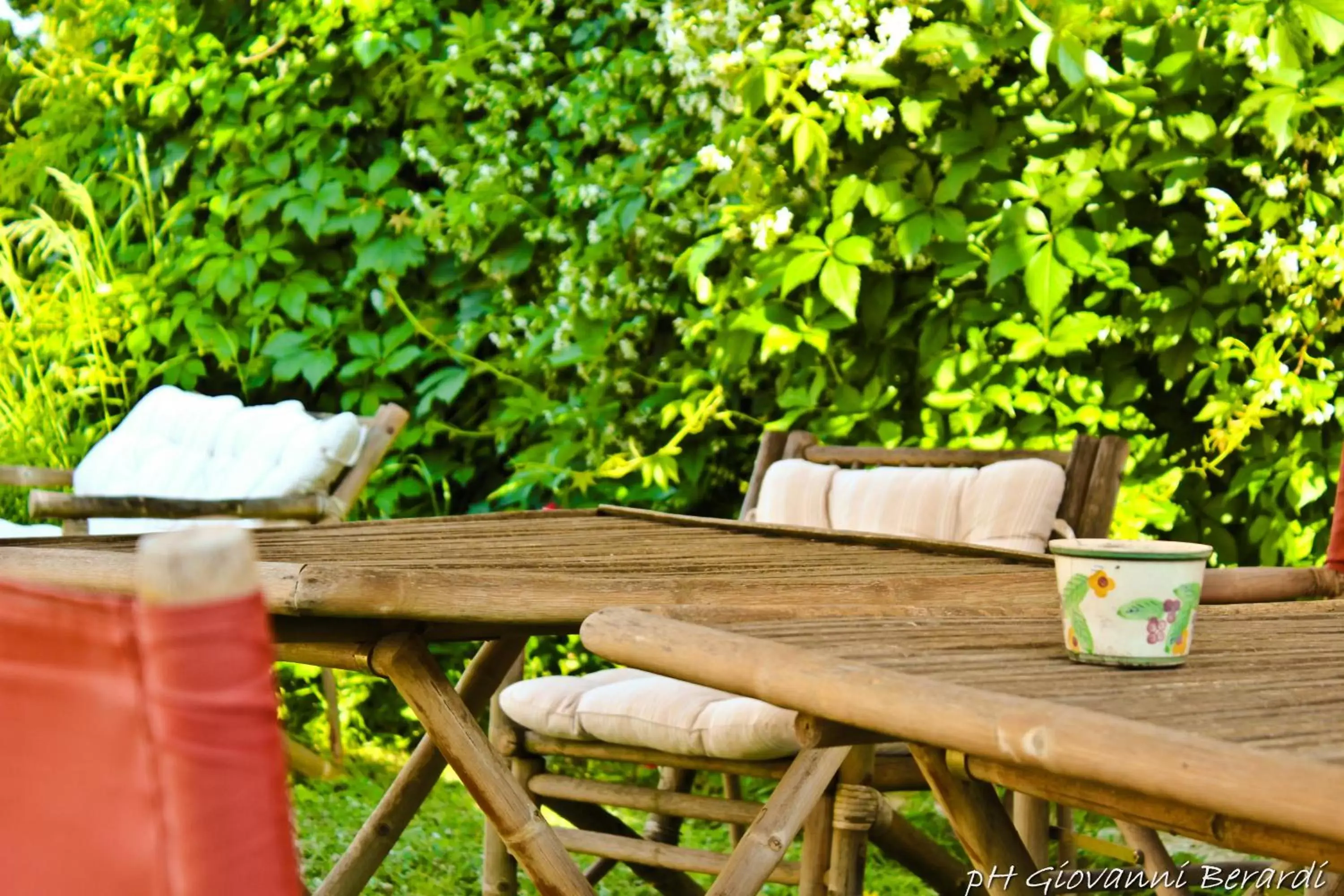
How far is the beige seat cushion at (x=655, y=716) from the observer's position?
180 centimetres

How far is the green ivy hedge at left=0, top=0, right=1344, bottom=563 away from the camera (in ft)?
8.95

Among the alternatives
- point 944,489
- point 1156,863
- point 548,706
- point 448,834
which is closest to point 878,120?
point 944,489

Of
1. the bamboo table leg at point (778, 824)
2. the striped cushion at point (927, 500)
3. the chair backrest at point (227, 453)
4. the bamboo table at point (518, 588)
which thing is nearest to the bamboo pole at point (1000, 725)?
the bamboo table at point (518, 588)

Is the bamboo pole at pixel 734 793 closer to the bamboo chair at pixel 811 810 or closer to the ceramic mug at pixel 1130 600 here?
the bamboo chair at pixel 811 810

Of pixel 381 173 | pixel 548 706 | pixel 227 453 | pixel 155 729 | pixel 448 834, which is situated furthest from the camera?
pixel 381 173

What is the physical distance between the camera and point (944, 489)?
91.5 inches

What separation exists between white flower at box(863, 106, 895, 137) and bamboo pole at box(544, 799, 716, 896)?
4.16 ft

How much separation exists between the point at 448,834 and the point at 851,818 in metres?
1.68

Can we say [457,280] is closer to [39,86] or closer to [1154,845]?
[39,86]

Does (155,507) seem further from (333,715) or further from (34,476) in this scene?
(34,476)

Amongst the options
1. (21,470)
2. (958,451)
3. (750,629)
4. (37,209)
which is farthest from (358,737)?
(750,629)

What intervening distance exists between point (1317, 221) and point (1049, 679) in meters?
2.12

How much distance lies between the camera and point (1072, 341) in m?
2.84

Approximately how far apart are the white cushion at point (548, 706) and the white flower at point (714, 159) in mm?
1205
